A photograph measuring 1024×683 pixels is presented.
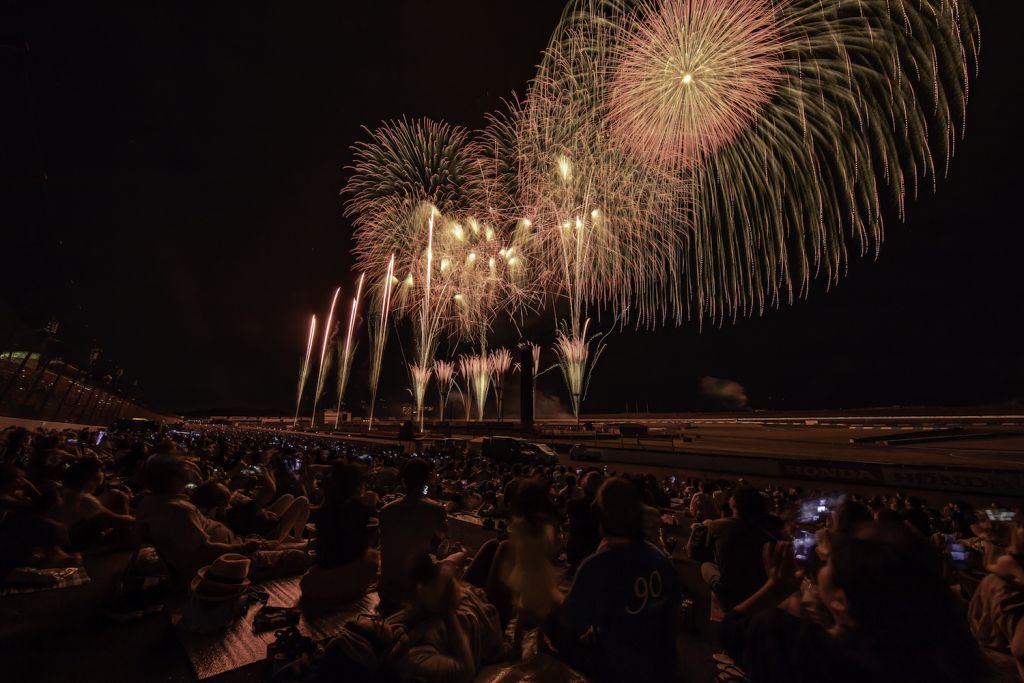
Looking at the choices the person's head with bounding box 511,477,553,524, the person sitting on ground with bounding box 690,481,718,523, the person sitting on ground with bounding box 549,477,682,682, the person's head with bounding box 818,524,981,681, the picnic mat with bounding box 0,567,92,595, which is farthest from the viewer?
the person sitting on ground with bounding box 690,481,718,523

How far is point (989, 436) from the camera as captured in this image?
43.7m

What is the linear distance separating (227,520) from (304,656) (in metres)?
3.83

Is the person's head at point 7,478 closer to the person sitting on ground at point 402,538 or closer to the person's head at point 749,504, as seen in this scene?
the person sitting on ground at point 402,538

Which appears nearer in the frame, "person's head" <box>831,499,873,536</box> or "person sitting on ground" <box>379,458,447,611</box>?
"person's head" <box>831,499,873,536</box>

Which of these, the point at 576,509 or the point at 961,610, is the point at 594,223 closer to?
the point at 576,509

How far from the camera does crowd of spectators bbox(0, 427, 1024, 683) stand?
6.07ft

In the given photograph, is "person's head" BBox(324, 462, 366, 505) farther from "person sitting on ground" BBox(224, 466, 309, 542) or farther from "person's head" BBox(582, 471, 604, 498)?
"person's head" BBox(582, 471, 604, 498)

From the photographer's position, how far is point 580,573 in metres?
2.73

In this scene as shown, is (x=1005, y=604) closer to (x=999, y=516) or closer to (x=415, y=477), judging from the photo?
(x=999, y=516)

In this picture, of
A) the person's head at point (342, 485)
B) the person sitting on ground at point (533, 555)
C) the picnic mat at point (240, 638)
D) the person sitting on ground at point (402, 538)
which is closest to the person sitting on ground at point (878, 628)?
the person sitting on ground at point (533, 555)

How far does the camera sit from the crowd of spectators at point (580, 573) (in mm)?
1850

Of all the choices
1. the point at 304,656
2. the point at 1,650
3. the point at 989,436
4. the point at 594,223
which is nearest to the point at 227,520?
the point at 1,650

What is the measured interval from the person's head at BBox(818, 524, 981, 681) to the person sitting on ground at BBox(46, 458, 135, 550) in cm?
798

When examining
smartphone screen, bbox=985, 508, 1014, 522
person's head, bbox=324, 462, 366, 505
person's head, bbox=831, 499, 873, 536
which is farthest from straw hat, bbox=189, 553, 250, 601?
smartphone screen, bbox=985, 508, 1014, 522
